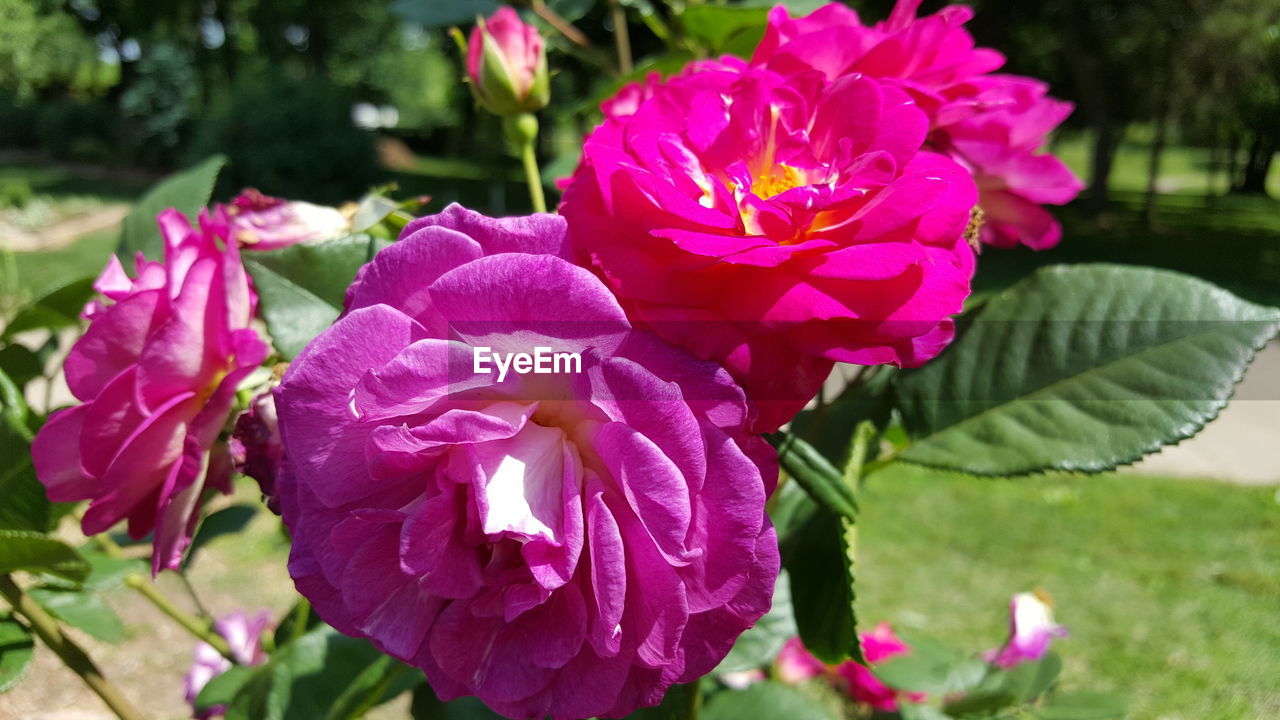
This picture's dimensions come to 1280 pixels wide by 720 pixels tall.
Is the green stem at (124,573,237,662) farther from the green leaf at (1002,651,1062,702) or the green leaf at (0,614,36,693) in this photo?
the green leaf at (1002,651,1062,702)

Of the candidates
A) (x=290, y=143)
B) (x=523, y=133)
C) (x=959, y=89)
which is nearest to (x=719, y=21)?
(x=523, y=133)

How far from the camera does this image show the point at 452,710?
544 mm

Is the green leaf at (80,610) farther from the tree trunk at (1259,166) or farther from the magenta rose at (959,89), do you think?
the tree trunk at (1259,166)

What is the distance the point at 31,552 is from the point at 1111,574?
280cm

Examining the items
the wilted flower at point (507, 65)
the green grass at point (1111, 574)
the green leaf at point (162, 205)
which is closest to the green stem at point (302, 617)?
the green leaf at point (162, 205)

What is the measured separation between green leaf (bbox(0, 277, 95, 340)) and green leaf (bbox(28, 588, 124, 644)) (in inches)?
6.7

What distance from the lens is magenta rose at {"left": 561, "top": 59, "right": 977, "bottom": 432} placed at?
0.28 meters

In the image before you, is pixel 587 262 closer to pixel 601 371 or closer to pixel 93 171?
pixel 601 371

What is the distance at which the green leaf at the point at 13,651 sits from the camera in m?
0.50

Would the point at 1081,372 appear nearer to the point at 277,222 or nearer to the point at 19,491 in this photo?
the point at 277,222

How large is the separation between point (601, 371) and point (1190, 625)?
8.66 feet

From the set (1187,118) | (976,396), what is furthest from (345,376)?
(1187,118)

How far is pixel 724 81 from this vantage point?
0.35 metres

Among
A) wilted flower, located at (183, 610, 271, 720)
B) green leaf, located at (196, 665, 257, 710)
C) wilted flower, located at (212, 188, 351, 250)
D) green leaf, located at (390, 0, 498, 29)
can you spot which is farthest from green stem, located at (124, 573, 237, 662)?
green leaf, located at (390, 0, 498, 29)
